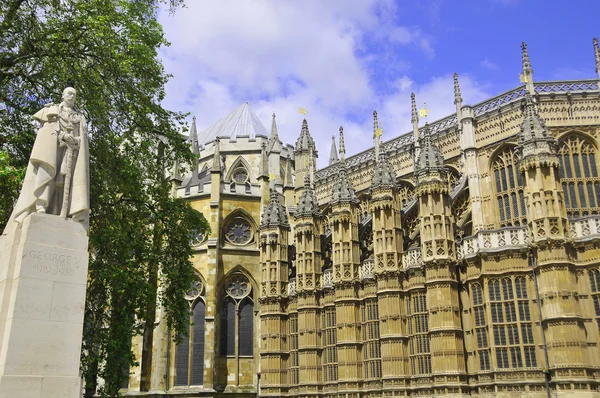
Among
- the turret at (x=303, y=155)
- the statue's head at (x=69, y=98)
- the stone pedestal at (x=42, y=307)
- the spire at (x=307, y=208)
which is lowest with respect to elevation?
the stone pedestal at (x=42, y=307)

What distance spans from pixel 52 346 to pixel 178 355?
2951 cm

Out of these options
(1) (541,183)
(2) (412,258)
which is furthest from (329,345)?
(1) (541,183)

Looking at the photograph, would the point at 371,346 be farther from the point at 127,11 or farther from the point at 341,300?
the point at 127,11

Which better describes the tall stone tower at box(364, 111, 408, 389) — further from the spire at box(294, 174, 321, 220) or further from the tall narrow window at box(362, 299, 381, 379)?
the spire at box(294, 174, 321, 220)

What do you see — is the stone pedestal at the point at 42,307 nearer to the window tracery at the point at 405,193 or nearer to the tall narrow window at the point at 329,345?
the tall narrow window at the point at 329,345

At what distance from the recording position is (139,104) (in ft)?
63.4

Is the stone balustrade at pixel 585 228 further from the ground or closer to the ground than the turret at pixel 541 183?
closer to the ground

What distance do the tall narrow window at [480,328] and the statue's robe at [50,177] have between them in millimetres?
18814

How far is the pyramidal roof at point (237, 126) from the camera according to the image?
176 feet

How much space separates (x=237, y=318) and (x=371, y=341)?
1176 cm

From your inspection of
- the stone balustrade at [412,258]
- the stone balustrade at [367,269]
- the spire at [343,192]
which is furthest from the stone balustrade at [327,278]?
the stone balustrade at [412,258]

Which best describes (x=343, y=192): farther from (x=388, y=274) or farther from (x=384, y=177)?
(x=388, y=274)

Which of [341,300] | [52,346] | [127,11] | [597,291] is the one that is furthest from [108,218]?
[597,291]

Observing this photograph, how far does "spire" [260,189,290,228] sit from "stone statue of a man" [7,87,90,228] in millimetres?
25865
